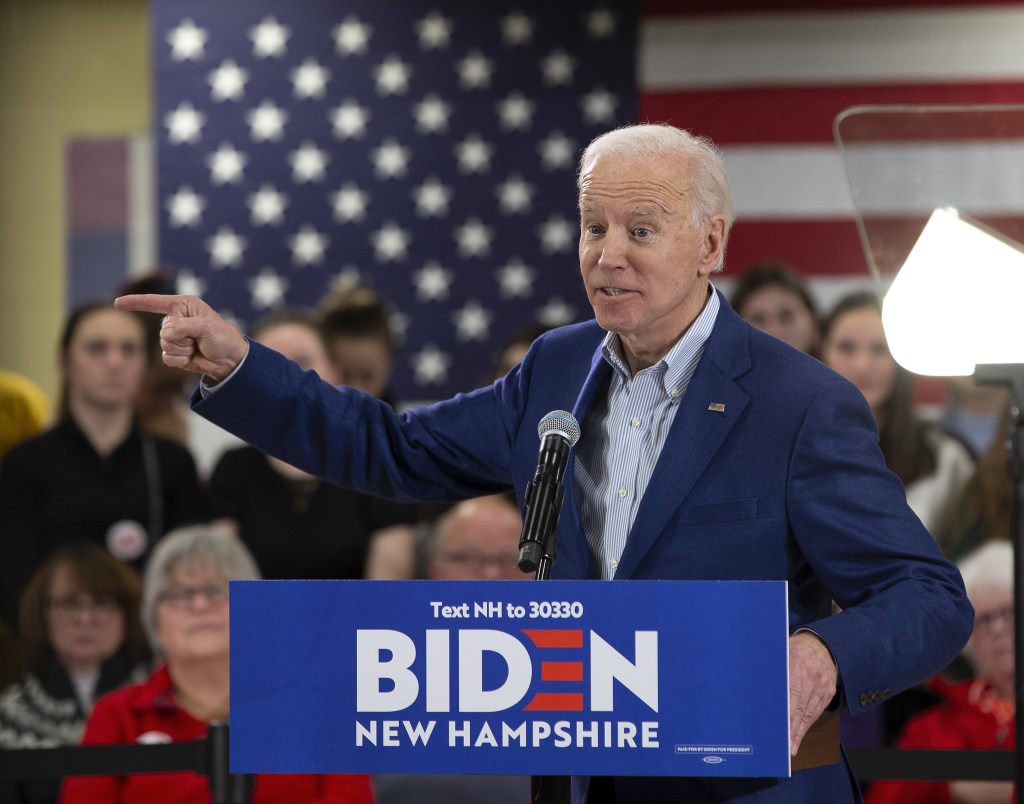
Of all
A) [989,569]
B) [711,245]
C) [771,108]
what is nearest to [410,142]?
[771,108]

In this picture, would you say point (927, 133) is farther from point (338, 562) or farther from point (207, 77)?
point (207, 77)

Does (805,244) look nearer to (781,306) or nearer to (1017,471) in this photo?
(781,306)

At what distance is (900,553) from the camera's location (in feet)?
5.16

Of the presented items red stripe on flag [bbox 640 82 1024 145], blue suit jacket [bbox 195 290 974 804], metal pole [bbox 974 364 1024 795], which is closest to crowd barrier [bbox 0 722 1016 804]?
metal pole [bbox 974 364 1024 795]

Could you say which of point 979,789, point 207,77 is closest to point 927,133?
point 979,789

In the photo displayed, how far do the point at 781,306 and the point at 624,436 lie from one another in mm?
2167

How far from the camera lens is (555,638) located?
1.35 meters

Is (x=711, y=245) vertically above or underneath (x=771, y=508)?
above

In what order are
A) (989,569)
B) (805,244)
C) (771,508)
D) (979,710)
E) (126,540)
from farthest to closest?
Answer: (805,244) → (126,540) → (989,569) → (979,710) → (771,508)

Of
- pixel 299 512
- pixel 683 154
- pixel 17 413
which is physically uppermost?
pixel 17 413

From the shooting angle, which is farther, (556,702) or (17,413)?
(17,413)

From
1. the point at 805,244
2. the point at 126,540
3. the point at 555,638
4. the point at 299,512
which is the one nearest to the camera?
the point at 555,638

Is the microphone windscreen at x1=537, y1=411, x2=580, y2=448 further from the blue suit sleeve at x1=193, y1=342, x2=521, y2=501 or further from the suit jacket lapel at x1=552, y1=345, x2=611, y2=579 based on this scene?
the blue suit sleeve at x1=193, y1=342, x2=521, y2=501

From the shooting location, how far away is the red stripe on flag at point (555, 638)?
1351 millimetres
